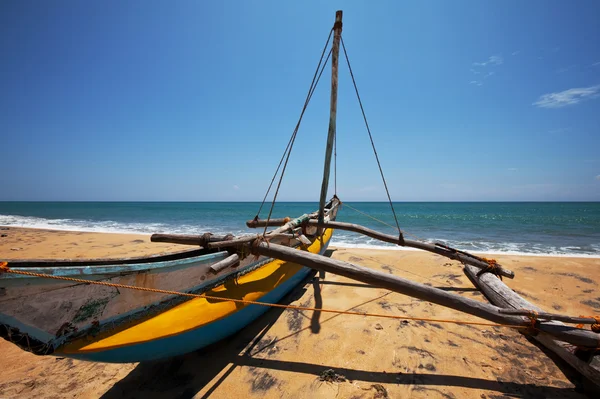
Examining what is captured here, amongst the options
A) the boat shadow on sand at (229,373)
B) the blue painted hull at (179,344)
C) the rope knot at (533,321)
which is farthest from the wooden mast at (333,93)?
the rope knot at (533,321)

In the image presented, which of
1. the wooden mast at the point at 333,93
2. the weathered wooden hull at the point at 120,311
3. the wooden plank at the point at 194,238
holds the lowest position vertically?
the weathered wooden hull at the point at 120,311

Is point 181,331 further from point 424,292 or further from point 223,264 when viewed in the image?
point 424,292

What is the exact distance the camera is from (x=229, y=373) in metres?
2.76

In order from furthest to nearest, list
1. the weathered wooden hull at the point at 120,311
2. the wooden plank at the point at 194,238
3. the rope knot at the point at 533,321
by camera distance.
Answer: the wooden plank at the point at 194,238 < the rope knot at the point at 533,321 < the weathered wooden hull at the point at 120,311

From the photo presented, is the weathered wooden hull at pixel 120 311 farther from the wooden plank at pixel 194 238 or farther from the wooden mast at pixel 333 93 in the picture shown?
the wooden mast at pixel 333 93

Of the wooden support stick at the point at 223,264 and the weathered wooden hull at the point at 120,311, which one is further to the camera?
the wooden support stick at the point at 223,264

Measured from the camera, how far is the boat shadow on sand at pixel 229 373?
8.27 ft

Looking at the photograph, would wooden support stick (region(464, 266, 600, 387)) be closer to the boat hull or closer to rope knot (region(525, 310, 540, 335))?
rope knot (region(525, 310, 540, 335))

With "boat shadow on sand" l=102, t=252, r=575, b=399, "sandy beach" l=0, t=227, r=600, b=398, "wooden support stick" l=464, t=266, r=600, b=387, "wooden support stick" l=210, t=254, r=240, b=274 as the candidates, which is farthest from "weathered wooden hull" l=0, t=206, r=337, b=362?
"wooden support stick" l=464, t=266, r=600, b=387

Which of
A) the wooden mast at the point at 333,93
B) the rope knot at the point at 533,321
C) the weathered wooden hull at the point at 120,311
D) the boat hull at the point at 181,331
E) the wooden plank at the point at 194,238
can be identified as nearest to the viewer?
the weathered wooden hull at the point at 120,311

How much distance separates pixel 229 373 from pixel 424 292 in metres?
2.48

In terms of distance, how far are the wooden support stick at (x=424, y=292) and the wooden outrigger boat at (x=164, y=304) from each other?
1cm

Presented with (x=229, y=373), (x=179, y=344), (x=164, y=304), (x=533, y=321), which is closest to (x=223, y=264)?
(x=164, y=304)

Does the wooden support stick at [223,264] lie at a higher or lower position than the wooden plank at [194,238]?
lower
